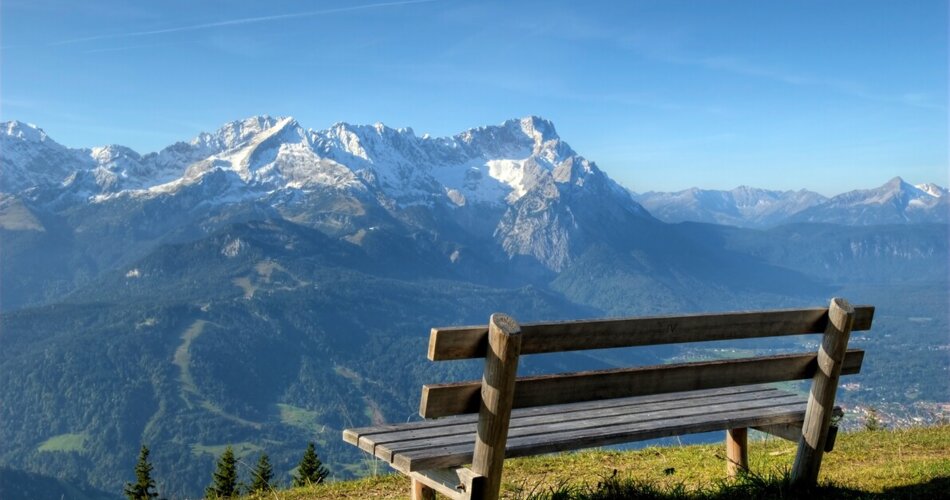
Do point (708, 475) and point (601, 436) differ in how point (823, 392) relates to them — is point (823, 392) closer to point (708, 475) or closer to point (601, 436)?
point (601, 436)

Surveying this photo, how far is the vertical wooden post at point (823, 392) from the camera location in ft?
26.0

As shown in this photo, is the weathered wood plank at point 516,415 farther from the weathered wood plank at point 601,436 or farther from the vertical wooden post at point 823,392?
the vertical wooden post at point 823,392

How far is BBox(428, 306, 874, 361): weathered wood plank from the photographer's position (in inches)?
237

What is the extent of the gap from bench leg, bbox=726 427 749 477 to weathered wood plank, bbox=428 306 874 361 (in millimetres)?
2329

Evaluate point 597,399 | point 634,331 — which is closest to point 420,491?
point 597,399

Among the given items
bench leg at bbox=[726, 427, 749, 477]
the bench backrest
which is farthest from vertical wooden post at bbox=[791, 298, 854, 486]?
bench leg at bbox=[726, 427, 749, 477]

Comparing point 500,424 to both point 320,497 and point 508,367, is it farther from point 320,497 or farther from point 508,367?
point 320,497

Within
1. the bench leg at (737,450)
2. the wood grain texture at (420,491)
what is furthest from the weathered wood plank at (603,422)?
the bench leg at (737,450)

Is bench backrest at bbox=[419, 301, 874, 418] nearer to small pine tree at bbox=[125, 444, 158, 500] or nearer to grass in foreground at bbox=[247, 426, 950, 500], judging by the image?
grass in foreground at bbox=[247, 426, 950, 500]

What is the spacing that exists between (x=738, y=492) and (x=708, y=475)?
90.7 inches

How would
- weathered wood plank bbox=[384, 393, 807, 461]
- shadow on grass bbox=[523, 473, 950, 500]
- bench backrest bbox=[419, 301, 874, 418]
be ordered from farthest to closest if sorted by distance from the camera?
shadow on grass bbox=[523, 473, 950, 500]
weathered wood plank bbox=[384, 393, 807, 461]
bench backrest bbox=[419, 301, 874, 418]

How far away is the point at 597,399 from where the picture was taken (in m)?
Result: 6.81

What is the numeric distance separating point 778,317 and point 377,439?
3741 millimetres

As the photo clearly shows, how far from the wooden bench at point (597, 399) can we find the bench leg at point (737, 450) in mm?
692
